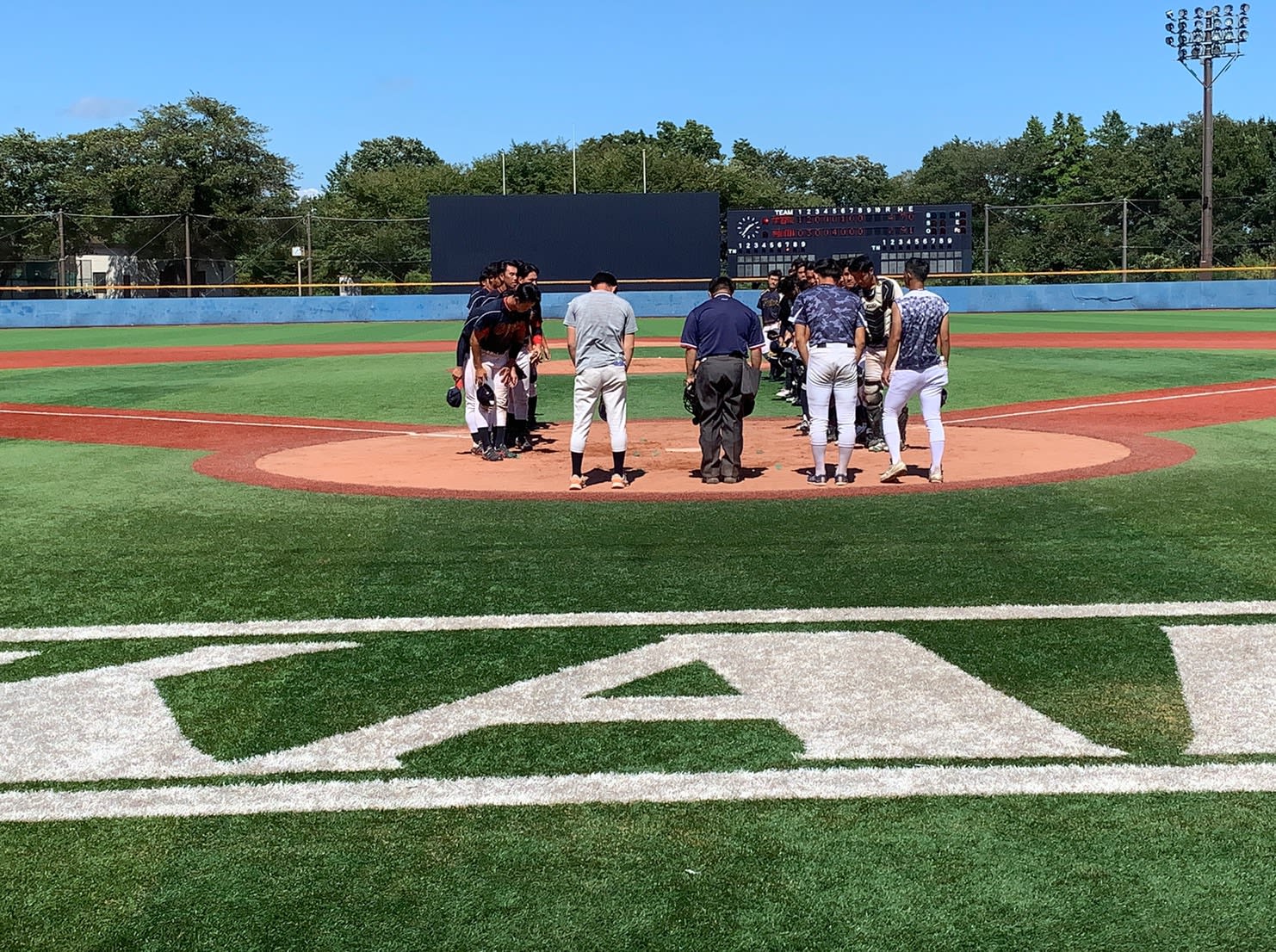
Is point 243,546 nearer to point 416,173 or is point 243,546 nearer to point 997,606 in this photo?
point 997,606

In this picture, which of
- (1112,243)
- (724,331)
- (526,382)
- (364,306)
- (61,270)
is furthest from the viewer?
(1112,243)

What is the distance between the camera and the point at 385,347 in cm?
3359

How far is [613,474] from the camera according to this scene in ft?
36.2

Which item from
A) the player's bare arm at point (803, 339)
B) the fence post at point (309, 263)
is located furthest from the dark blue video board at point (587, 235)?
the player's bare arm at point (803, 339)

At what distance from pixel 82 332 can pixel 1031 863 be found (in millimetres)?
44244

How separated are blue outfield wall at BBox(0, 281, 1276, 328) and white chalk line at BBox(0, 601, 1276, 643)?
4034 cm

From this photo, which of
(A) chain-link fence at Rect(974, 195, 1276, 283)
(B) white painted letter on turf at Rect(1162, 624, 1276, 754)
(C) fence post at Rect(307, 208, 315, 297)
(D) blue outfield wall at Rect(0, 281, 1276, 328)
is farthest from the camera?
(A) chain-link fence at Rect(974, 195, 1276, 283)

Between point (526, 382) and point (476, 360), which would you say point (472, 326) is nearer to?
point (476, 360)

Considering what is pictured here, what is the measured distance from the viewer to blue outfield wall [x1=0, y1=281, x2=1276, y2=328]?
154 ft

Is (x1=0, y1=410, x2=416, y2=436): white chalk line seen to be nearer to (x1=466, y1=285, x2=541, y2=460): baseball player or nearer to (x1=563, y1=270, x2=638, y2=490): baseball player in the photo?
(x1=466, y1=285, x2=541, y2=460): baseball player

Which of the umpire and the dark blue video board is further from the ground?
the dark blue video board

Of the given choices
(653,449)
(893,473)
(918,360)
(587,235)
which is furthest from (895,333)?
(587,235)

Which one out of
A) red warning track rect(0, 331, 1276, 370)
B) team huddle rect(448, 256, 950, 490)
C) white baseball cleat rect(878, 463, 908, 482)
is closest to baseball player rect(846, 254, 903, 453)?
team huddle rect(448, 256, 950, 490)

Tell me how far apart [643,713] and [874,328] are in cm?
805
